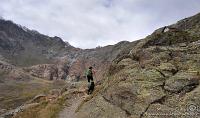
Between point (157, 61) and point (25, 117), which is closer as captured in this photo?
point (157, 61)

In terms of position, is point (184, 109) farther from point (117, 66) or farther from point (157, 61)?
point (117, 66)

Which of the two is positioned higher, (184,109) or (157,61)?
(157,61)

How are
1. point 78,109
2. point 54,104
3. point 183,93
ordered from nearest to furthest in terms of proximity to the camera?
1. point 183,93
2. point 78,109
3. point 54,104

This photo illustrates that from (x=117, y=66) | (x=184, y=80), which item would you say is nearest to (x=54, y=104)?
(x=117, y=66)

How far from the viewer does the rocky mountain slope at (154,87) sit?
32031mm

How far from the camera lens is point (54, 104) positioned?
49312 mm

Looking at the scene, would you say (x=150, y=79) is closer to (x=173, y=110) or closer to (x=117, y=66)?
(x=173, y=110)

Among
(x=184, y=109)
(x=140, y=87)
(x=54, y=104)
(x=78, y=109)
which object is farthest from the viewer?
(x=54, y=104)

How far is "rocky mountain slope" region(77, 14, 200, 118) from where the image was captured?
105 feet

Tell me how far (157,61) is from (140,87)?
4897 millimetres

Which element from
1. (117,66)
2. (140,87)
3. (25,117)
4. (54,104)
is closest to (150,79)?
(140,87)

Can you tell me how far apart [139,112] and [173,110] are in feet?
11.7

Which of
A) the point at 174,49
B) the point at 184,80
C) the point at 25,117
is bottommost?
the point at 25,117

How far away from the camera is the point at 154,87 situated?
35.1 m
